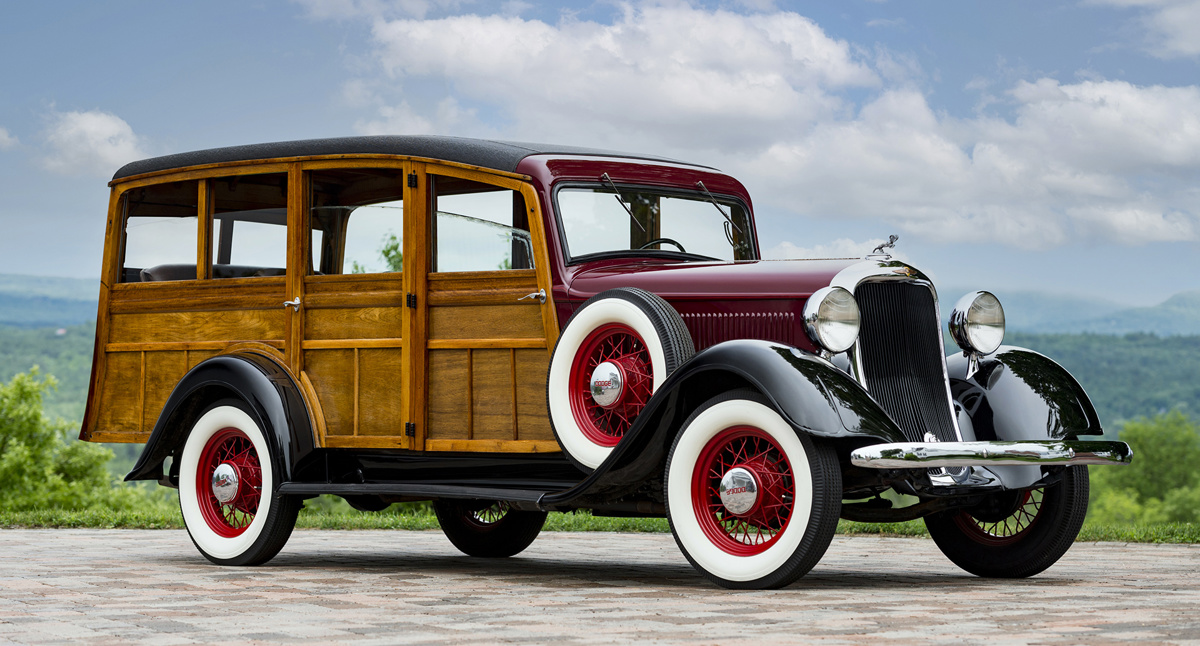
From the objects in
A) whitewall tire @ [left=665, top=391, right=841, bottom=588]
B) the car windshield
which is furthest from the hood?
whitewall tire @ [left=665, top=391, right=841, bottom=588]

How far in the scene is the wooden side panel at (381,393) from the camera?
666 cm

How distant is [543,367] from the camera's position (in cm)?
618

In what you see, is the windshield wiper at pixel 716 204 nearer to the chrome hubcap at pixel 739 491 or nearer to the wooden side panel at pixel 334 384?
the wooden side panel at pixel 334 384

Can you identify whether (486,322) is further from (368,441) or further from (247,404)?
(247,404)

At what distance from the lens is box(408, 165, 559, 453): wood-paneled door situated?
6238 mm

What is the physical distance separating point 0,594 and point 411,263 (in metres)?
2.48

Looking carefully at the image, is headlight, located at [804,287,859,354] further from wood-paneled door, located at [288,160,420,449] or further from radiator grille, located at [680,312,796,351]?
wood-paneled door, located at [288,160,420,449]

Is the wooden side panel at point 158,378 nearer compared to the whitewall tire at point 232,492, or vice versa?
the whitewall tire at point 232,492

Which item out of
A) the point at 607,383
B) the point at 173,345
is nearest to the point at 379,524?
the point at 173,345

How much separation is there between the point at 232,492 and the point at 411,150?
214cm

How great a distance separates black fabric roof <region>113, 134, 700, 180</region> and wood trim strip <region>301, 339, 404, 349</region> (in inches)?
39.1

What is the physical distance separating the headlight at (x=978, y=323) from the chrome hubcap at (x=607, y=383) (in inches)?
66.8

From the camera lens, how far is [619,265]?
21.1 feet

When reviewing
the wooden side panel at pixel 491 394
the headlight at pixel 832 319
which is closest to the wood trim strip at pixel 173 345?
the wooden side panel at pixel 491 394
